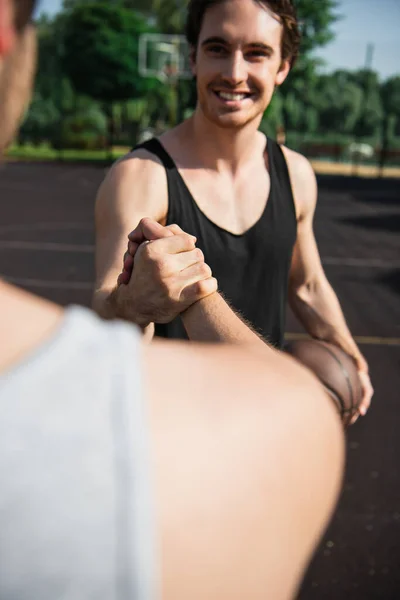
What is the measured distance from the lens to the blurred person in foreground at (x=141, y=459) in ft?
1.81

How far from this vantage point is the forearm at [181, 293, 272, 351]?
122cm

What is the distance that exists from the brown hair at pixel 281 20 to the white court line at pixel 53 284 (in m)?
6.45

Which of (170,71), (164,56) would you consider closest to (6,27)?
(170,71)

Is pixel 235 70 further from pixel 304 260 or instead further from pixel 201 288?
pixel 201 288

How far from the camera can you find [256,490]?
64 centimetres

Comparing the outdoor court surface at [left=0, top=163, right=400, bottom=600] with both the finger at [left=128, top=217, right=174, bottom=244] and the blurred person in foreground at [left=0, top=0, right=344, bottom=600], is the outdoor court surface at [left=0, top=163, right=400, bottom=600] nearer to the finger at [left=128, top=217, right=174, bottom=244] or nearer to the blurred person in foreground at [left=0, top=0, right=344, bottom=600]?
the finger at [left=128, top=217, right=174, bottom=244]

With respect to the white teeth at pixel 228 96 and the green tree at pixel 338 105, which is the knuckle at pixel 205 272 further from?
the green tree at pixel 338 105

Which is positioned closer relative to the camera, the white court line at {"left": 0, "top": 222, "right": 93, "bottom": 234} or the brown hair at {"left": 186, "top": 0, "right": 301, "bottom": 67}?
the brown hair at {"left": 186, "top": 0, "right": 301, "bottom": 67}

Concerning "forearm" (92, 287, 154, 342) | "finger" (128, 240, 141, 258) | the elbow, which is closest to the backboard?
the elbow

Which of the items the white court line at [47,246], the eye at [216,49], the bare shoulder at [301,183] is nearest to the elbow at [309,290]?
the bare shoulder at [301,183]

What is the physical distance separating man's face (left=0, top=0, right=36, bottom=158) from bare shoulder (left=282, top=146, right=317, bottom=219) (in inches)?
82.8

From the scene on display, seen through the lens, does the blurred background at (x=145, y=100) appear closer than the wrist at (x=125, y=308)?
No

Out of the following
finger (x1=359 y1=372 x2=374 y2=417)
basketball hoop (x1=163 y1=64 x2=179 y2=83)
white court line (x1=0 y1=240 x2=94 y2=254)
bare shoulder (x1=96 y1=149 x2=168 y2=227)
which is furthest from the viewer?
basketball hoop (x1=163 y1=64 x2=179 y2=83)

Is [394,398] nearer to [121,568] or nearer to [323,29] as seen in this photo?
[121,568]
